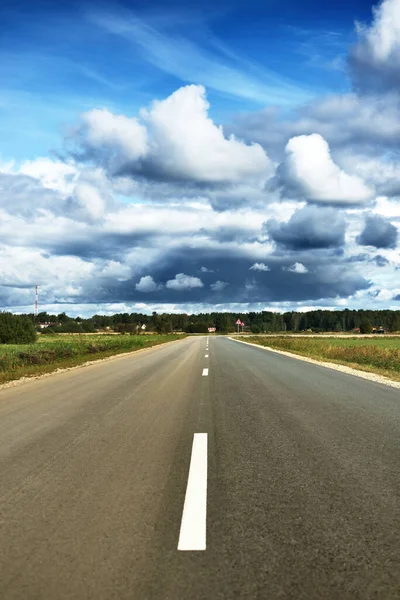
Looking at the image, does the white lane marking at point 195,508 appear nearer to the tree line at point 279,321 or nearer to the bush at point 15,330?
the bush at point 15,330

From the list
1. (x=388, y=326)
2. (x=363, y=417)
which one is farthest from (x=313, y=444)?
(x=388, y=326)

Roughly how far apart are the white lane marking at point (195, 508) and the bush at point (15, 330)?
69785 millimetres

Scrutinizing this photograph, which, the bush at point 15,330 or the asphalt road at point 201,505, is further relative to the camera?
the bush at point 15,330

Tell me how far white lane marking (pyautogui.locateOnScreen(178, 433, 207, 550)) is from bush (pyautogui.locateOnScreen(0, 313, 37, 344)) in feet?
229

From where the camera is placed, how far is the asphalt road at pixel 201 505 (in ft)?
9.61

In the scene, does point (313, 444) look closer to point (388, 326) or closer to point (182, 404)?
point (182, 404)

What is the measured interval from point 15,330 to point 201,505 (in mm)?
73609

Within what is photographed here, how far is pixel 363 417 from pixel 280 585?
5.80 metres

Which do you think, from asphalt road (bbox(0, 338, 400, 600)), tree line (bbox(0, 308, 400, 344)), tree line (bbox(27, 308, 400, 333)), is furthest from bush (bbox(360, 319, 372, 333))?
asphalt road (bbox(0, 338, 400, 600))

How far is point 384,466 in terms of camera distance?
5246 millimetres

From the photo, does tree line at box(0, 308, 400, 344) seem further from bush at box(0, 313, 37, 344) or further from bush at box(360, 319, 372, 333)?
bush at box(0, 313, 37, 344)

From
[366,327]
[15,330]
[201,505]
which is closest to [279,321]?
[366,327]

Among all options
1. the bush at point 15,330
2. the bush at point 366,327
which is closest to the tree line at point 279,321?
the bush at point 366,327

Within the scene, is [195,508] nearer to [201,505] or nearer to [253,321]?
[201,505]
